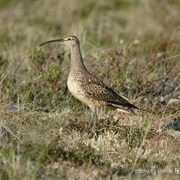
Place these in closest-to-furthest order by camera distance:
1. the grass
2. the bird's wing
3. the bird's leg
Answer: the grass → the bird's leg → the bird's wing

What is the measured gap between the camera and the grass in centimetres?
554

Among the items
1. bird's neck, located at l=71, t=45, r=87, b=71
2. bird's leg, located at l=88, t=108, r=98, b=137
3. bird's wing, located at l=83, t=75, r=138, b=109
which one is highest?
bird's neck, located at l=71, t=45, r=87, b=71

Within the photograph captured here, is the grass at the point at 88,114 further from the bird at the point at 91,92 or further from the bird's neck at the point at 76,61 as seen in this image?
the bird's neck at the point at 76,61

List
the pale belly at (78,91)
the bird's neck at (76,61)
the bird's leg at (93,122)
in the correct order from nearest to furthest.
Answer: the bird's leg at (93,122) → the pale belly at (78,91) → the bird's neck at (76,61)

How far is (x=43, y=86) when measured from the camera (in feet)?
26.0

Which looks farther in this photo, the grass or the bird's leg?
the bird's leg

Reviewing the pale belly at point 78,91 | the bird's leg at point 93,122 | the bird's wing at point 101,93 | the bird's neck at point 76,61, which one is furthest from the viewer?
the bird's neck at point 76,61

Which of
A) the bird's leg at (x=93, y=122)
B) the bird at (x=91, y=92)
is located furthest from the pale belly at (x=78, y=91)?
the bird's leg at (x=93, y=122)

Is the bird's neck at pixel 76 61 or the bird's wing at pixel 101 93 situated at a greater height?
the bird's neck at pixel 76 61

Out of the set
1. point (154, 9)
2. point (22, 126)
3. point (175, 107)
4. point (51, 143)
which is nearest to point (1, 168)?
point (51, 143)

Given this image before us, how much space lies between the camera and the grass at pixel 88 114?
5.54 m

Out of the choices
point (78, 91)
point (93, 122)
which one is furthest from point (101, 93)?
point (93, 122)

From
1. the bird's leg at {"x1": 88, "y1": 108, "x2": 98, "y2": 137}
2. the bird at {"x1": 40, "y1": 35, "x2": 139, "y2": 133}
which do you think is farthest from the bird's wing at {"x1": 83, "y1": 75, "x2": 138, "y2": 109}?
the bird's leg at {"x1": 88, "y1": 108, "x2": 98, "y2": 137}

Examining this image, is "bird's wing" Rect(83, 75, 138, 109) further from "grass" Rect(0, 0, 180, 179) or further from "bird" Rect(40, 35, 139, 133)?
"grass" Rect(0, 0, 180, 179)
